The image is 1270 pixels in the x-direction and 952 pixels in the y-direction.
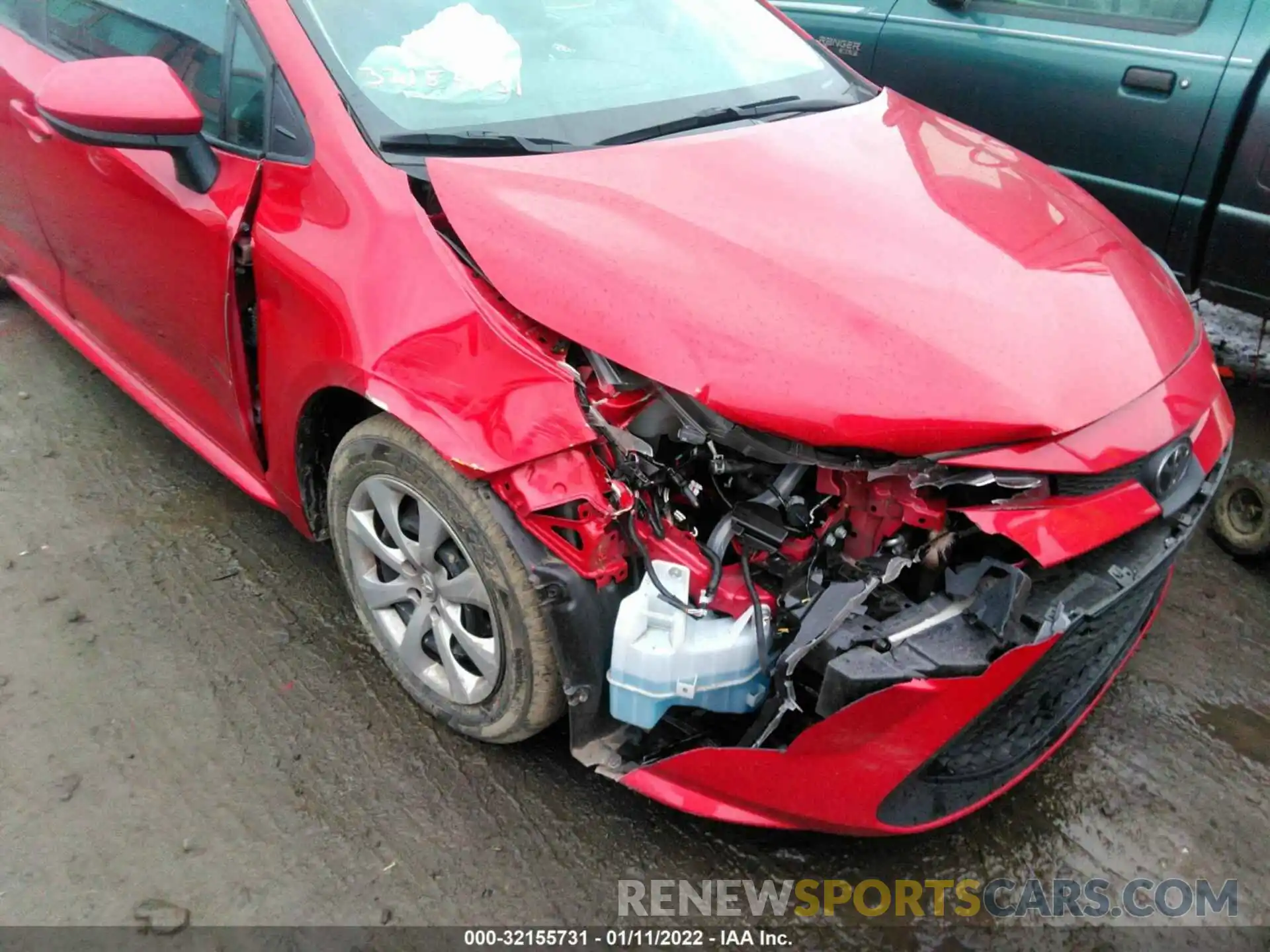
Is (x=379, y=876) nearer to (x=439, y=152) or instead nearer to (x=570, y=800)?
(x=570, y=800)

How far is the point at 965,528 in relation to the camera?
5.81ft

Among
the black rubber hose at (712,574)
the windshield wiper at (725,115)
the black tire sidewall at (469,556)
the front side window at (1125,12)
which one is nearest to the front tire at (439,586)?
the black tire sidewall at (469,556)

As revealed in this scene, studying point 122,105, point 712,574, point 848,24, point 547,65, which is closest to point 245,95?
point 122,105

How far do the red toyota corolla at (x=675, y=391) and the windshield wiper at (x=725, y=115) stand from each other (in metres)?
0.01

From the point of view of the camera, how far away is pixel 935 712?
5.19 ft

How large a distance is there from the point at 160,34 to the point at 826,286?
182 cm

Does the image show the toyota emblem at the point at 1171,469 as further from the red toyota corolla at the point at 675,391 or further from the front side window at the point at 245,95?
the front side window at the point at 245,95

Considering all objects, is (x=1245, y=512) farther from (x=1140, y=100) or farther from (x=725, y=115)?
(x=725, y=115)

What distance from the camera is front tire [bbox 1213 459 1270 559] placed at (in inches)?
112

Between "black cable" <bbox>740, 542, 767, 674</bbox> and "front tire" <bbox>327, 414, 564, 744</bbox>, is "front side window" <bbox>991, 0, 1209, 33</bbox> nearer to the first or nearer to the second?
"black cable" <bbox>740, 542, 767, 674</bbox>

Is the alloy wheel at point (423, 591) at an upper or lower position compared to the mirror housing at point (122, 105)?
lower

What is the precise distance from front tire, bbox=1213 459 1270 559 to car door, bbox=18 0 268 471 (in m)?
2.79

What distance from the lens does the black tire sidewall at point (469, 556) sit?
1.86 meters

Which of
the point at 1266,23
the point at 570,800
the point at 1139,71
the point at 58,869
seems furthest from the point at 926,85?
the point at 58,869
